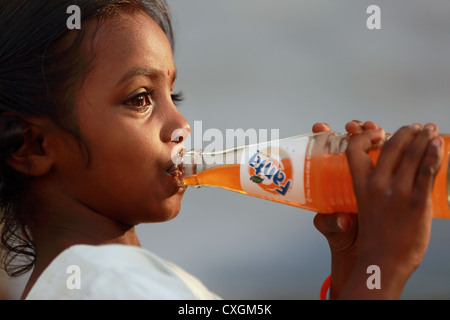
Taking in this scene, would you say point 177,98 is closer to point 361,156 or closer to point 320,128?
point 320,128

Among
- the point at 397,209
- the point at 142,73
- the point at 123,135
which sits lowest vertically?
the point at 397,209

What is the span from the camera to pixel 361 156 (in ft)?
2.71

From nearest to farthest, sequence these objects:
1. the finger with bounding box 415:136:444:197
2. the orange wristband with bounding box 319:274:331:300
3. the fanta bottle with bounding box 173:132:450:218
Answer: the finger with bounding box 415:136:444:197 < the fanta bottle with bounding box 173:132:450:218 < the orange wristband with bounding box 319:274:331:300

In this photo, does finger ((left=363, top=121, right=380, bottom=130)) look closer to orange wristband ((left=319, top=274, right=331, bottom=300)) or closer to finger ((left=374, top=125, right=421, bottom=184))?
finger ((left=374, top=125, right=421, bottom=184))

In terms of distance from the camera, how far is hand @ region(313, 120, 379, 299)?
102cm

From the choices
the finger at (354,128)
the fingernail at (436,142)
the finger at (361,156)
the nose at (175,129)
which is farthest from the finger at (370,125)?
the nose at (175,129)

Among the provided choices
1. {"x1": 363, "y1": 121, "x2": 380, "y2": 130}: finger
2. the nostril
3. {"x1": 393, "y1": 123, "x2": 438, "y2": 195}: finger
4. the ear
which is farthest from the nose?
{"x1": 393, "y1": 123, "x2": 438, "y2": 195}: finger

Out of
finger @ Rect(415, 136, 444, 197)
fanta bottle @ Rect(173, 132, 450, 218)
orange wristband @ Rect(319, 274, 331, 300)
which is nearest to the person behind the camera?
finger @ Rect(415, 136, 444, 197)

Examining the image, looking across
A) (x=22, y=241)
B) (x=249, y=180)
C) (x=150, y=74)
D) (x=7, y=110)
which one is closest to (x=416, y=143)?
(x=249, y=180)

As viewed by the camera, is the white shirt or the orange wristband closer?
the white shirt

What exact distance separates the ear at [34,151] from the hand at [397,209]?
59 centimetres

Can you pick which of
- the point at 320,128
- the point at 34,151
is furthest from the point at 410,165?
the point at 34,151

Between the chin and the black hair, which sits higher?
the black hair

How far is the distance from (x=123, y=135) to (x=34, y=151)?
17 centimetres
